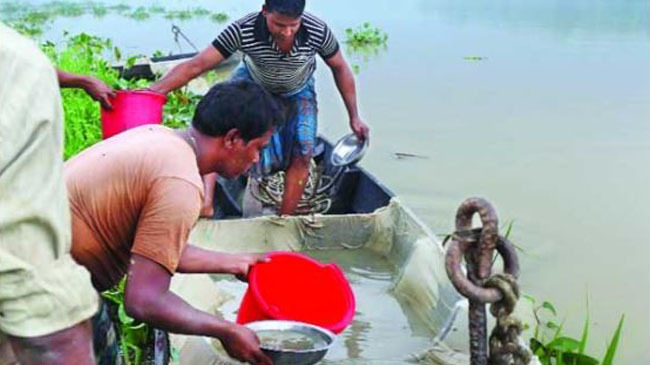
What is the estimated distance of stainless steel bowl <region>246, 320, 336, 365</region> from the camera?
79.9 inches

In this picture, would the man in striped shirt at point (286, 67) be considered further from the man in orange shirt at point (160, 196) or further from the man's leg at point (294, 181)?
the man in orange shirt at point (160, 196)

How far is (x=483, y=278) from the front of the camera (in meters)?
1.59

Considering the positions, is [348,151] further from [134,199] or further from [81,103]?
[134,199]

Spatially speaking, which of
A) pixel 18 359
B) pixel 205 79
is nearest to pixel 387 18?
pixel 205 79

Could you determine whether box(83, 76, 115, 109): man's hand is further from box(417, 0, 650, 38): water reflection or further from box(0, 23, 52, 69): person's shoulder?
box(417, 0, 650, 38): water reflection

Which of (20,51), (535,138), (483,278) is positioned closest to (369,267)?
(483,278)

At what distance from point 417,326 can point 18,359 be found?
2.50m

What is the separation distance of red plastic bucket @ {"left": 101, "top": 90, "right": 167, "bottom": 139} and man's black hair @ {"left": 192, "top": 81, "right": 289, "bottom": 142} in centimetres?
135

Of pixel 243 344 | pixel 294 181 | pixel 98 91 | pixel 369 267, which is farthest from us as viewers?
pixel 294 181

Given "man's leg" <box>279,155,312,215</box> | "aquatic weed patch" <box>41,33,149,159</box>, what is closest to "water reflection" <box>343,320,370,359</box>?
"man's leg" <box>279,155,312,215</box>

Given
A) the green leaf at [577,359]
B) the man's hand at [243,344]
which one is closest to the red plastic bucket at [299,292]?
the man's hand at [243,344]

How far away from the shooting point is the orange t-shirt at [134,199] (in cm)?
183

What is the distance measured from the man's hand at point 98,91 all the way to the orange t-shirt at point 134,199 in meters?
1.36

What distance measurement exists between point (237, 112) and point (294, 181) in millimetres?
2087
